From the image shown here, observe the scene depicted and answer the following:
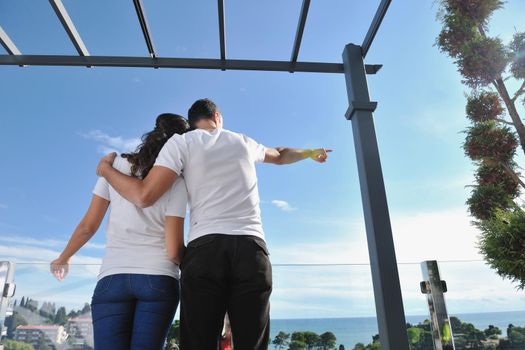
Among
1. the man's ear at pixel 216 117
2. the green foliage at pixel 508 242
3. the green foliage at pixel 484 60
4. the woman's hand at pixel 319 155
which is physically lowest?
the man's ear at pixel 216 117

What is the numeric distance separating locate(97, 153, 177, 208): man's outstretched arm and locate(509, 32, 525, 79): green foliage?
33.5ft

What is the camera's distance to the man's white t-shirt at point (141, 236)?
1.05 m

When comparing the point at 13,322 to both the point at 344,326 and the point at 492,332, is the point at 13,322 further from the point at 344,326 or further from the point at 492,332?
the point at 492,332

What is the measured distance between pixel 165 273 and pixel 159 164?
1.05 feet

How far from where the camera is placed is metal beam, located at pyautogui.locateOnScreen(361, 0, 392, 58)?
1.93m

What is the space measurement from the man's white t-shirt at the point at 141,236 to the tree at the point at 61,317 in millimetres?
1149

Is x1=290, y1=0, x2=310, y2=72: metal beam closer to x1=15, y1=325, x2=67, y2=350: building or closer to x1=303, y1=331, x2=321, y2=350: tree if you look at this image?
x1=303, y1=331, x2=321, y2=350: tree

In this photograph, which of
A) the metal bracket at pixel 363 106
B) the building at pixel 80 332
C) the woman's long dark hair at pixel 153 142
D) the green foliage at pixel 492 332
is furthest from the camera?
the green foliage at pixel 492 332

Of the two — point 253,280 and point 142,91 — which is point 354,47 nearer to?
point 253,280

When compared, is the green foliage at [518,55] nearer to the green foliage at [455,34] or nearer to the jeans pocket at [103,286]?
the green foliage at [455,34]

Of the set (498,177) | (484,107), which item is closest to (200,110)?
(498,177)

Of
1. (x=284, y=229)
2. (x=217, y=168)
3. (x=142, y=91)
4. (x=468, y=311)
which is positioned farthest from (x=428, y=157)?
(x=217, y=168)

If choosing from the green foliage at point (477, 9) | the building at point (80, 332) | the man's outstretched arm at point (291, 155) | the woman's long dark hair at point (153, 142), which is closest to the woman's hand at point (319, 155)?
the man's outstretched arm at point (291, 155)

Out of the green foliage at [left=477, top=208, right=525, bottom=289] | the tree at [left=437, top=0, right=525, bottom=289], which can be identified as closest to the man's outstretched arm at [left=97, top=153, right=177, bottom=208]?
the green foliage at [left=477, top=208, right=525, bottom=289]
